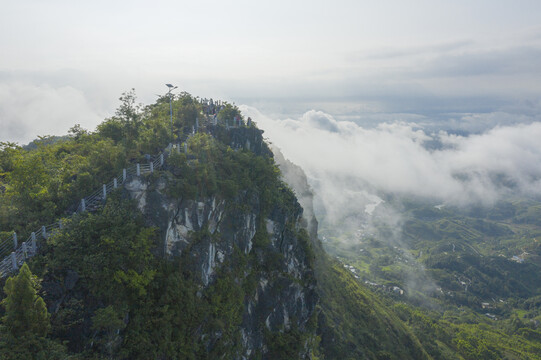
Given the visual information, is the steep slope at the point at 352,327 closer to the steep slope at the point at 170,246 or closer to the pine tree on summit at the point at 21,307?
the steep slope at the point at 170,246

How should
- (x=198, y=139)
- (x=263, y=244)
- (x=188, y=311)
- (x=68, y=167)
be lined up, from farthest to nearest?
(x=263, y=244), (x=198, y=139), (x=68, y=167), (x=188, y=311)

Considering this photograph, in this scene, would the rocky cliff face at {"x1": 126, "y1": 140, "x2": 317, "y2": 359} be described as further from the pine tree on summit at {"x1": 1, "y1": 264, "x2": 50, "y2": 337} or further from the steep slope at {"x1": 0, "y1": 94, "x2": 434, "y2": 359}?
the pine tree on summit at {"x1": 1, "y1": 264, "x2": 50, "y2": 337}

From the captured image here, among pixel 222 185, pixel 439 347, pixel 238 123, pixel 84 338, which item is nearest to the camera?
pixel 84 338

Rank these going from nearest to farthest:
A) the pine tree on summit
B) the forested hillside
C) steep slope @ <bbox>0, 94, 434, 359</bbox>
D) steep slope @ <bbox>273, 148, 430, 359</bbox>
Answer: the pine tree on summit → the forested hillside → steep slope @ <bbox>0, 94, 434, 359</bbox> → steep slope @ <bbox>273, 148, 430, 359</bbox>

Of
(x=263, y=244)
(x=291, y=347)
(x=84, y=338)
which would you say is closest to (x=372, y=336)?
(x=291, y=347)

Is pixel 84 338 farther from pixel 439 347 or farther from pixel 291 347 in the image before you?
pixel 439 347

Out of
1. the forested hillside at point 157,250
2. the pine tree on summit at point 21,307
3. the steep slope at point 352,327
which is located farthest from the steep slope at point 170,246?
the steep slope at point 352,327

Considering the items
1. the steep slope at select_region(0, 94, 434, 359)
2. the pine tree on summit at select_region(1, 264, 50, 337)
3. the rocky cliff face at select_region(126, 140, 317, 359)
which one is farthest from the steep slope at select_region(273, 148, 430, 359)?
the pine tree on summit at select_region(1, 264, 50, 337)
